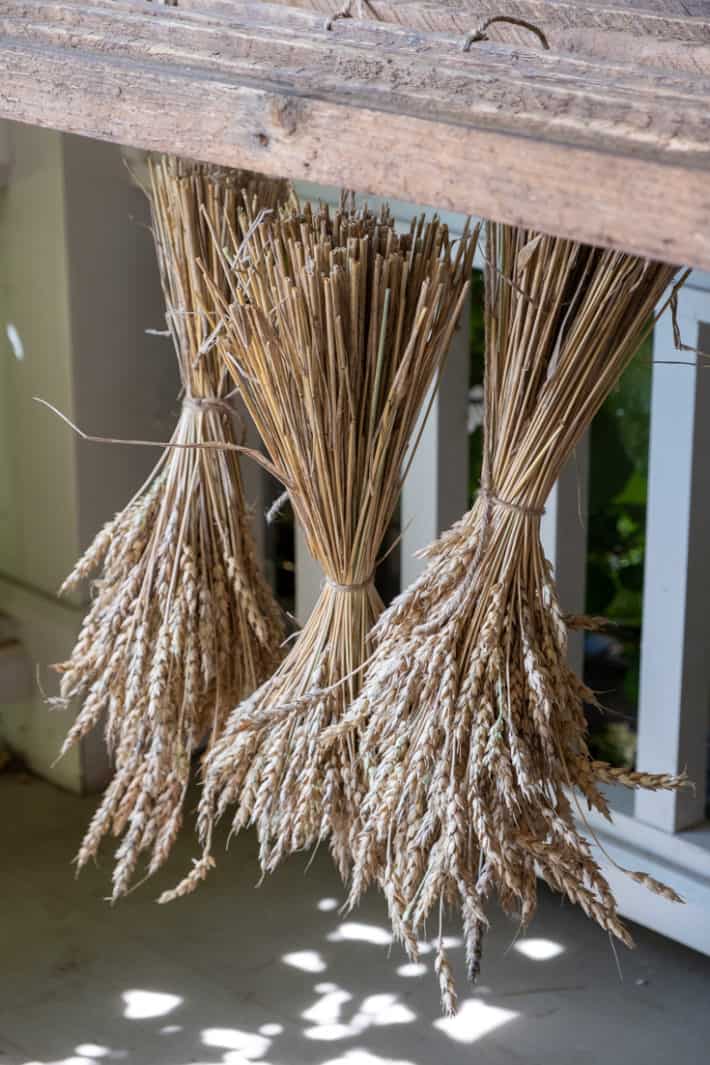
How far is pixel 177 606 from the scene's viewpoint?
1372mm

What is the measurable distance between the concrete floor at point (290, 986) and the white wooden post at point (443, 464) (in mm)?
566

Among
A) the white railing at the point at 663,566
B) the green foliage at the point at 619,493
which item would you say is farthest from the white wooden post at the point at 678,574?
the green foliage at the point at 619,493

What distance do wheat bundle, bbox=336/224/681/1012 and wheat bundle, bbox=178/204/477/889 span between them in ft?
0.21

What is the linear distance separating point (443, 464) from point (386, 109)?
1.13m

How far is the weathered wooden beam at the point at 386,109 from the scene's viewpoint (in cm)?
80

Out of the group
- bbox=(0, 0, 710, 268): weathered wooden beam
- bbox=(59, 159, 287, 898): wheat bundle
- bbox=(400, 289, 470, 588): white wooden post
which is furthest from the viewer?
bbox=(400, 289, 470, 588): white wooden post

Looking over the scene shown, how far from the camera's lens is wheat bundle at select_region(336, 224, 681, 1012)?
108cm

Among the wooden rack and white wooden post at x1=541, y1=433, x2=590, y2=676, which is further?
white wooden post at x1=541, y1=433, x2=590, y2=676

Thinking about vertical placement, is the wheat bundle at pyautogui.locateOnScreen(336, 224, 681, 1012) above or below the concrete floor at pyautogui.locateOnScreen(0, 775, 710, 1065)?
above

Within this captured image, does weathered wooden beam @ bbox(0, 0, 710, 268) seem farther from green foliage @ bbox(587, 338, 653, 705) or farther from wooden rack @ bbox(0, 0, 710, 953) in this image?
green foliage @ bbox(587, 338, 653, 705)

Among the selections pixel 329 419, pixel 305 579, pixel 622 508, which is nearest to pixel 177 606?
pixel 329 419

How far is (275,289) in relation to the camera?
1.15m

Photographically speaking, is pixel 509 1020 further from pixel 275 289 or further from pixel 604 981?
pixel 275 289

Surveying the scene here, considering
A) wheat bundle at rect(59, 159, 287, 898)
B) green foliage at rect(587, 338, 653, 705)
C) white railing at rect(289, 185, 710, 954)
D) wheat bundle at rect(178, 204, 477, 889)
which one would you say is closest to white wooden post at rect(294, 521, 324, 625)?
white railing at rect(289, 185, 710, 954)
